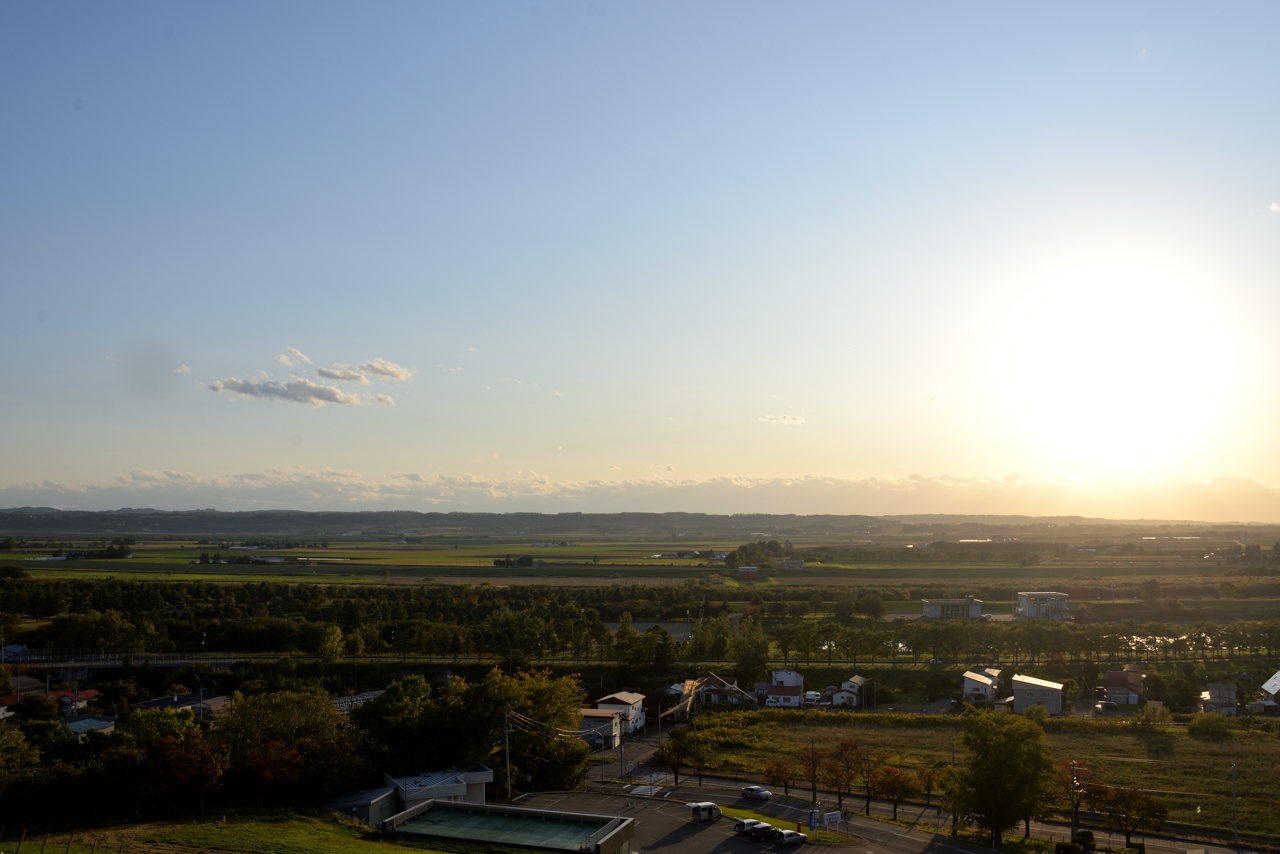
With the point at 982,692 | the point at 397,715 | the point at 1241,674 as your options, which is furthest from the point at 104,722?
the point at 1241,674

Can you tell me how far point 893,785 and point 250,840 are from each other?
50.1 ft

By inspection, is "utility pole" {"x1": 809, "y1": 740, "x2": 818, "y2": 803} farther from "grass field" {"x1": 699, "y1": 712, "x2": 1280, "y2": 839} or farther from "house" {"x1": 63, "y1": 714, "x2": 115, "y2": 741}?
"house" {"x1": 63, "y1": 714, "x2": 115, "y2": 741}

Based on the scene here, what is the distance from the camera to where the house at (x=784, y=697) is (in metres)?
37.7

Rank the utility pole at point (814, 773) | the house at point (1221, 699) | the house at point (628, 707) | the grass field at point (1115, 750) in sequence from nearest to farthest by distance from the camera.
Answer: the grass field at point (1115, 750) < the utility pole at point (814, 773) < the house at point (628, 707) < the house at point (1221, 699)

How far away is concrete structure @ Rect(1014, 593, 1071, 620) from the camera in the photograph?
5769cm

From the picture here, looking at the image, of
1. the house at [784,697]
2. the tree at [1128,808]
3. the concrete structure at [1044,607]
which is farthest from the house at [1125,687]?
the concrete structure at [1044,607]

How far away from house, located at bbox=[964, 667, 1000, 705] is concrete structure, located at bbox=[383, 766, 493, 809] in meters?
23.1

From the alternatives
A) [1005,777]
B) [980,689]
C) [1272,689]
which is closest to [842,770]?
[1005,777]

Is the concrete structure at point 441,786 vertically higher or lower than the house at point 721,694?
higher

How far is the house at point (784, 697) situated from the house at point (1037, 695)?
27.4 ft

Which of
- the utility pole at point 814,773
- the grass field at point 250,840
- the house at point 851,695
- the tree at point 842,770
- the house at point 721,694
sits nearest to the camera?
the grass field at point 250,840

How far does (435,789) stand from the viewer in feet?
66.7

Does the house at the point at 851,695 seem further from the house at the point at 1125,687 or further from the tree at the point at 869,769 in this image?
the tree at the point at 869,769

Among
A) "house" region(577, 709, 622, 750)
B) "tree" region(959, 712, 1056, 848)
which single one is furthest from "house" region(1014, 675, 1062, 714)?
"house" region(577, 709, 622, 750)
